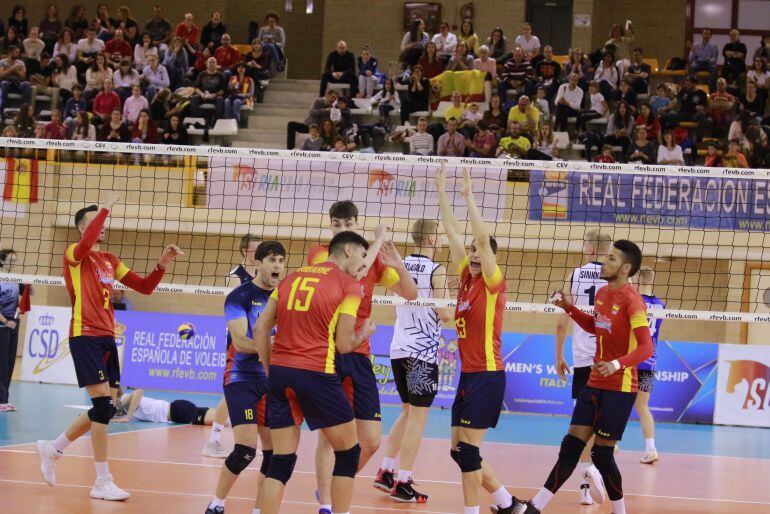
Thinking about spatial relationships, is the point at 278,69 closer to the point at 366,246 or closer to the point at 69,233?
the point at 69,233

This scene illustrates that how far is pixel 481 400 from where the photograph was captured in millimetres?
7504

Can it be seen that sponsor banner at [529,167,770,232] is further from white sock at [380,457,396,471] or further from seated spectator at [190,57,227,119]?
seated spectator at [190,57,227,119]

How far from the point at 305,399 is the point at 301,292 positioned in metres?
0.66

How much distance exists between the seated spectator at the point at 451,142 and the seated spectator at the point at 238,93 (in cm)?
523

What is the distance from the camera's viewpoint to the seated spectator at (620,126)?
20.3 m

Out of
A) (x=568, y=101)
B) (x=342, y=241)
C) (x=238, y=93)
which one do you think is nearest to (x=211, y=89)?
(x=238, y=93)

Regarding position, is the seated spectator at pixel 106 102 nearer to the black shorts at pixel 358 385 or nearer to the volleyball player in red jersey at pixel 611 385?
the black shorts at pixel 358 385

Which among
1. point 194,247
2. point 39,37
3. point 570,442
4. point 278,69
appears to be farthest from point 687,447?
point 39,37

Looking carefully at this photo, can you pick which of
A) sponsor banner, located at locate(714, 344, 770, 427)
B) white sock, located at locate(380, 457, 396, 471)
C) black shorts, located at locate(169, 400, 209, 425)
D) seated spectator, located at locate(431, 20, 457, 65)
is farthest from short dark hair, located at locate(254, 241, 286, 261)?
seated spectator, located at locate(431, 20, 457, 65)

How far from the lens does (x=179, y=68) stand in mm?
24000

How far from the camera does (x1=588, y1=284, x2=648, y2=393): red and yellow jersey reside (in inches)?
303

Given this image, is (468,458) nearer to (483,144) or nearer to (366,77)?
(483,144)

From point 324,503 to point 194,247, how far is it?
12.8 meters

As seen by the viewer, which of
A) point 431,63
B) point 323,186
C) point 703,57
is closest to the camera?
point 323,186
